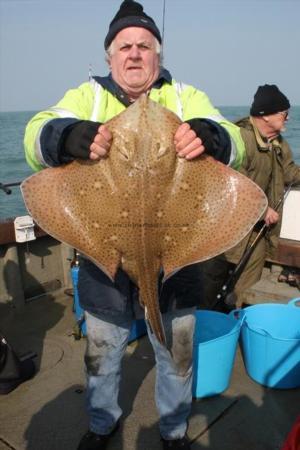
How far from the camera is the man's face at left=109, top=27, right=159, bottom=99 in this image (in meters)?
2.31

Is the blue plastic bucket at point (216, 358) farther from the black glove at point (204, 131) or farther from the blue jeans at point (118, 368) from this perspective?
the black glove at point (204, 131)

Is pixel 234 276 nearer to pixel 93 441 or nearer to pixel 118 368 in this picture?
pixel 118 368

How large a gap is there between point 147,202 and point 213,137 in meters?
0.46

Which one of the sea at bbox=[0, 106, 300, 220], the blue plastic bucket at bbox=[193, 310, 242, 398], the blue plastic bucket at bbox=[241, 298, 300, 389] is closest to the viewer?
the blue plastic bucket at bbox=[193, 310, 242, 398]

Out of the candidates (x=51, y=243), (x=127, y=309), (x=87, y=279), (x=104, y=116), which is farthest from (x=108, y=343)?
(x=51, y=243)

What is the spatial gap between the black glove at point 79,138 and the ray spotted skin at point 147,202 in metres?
0.09

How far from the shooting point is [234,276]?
490 cm

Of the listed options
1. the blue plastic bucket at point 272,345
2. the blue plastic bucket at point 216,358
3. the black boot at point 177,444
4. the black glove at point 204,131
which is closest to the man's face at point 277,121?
the blue plastic bucket at point 272,345

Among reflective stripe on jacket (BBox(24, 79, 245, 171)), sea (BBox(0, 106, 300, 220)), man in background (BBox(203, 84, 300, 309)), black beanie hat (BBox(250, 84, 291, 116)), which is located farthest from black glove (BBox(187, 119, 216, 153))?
sea (BBox(0, 106, 300, 220))

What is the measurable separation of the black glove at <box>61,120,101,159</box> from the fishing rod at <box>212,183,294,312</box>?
9.97 ft

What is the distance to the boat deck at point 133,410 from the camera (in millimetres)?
3041

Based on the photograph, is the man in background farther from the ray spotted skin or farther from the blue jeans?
the ray spotted skin

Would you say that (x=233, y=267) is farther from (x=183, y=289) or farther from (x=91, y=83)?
(x=91, y=83)

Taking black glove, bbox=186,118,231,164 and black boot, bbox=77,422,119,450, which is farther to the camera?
black boot, bbox=77,422,119,450
